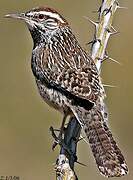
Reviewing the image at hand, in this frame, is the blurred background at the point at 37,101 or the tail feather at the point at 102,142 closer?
the tail feather at the point at 102,142

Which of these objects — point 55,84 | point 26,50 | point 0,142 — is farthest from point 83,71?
point 26,50

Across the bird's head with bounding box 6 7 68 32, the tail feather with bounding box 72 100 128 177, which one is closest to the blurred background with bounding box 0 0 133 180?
the bird's head with bounding box 6 7 68 32

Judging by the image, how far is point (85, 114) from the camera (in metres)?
5.22

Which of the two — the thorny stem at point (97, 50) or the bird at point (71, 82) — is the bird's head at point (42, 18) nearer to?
the bird at point (71, 82)

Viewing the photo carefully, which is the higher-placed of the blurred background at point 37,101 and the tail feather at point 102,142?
the blurred background at point 37,101

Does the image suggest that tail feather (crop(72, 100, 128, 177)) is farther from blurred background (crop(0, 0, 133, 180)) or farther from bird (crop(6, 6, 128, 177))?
blurred background (crop(0, 0, 133, 180))

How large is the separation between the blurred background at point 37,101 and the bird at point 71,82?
2977 mm

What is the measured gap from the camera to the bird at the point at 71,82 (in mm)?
4938

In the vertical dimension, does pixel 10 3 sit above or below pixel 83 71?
above

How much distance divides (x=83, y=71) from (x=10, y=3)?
7332 millimetres

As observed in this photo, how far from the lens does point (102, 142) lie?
4.98 metres

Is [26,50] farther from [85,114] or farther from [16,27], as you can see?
[85,114]

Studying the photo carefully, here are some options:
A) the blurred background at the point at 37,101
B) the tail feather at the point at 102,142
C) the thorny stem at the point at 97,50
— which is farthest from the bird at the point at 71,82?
the blurred background at the point at 37,101

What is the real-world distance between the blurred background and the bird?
9.77ft
